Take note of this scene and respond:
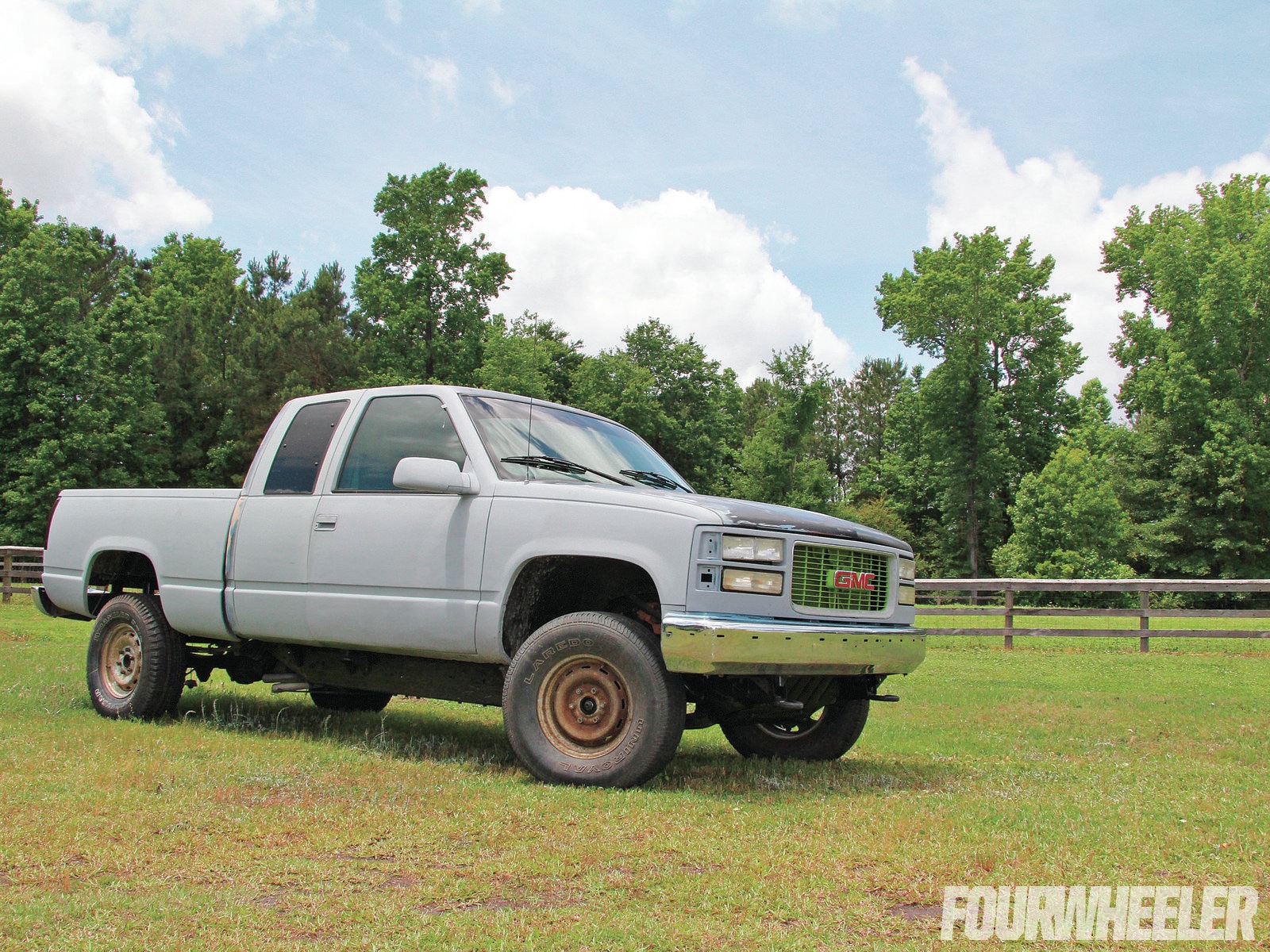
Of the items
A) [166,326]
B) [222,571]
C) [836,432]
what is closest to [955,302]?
[836,432]

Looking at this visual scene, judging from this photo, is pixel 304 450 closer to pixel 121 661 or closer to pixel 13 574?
pixel 121 661

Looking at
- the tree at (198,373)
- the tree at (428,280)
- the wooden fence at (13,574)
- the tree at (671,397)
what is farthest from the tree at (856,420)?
the wooden fence at (13,574)

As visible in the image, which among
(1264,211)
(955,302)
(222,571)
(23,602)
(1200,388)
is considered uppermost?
(1264,211)

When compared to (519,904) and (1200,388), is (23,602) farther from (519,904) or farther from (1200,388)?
(1200,388)

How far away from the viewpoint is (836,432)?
79.2 metres

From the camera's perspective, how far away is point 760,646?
4949 millimetres

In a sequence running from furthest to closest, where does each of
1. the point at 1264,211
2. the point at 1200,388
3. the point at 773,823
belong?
the point at 1264,211 < the point at 1200,388 < the point at 773,823

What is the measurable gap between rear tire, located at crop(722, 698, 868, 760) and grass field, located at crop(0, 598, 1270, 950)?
13 cm

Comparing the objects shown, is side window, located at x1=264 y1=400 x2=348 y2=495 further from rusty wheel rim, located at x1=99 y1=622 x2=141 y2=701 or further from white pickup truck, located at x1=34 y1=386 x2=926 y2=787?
rusty wheel rim, located at x1=99 y1=622 x2=141 y2=701

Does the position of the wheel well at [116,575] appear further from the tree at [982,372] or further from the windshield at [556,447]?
the tree at [982,372]

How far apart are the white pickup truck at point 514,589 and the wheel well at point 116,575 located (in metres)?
0.07

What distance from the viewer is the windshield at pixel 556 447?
5953mm

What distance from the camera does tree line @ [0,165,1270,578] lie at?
40719 millimetres

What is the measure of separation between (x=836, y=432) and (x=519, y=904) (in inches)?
3052
